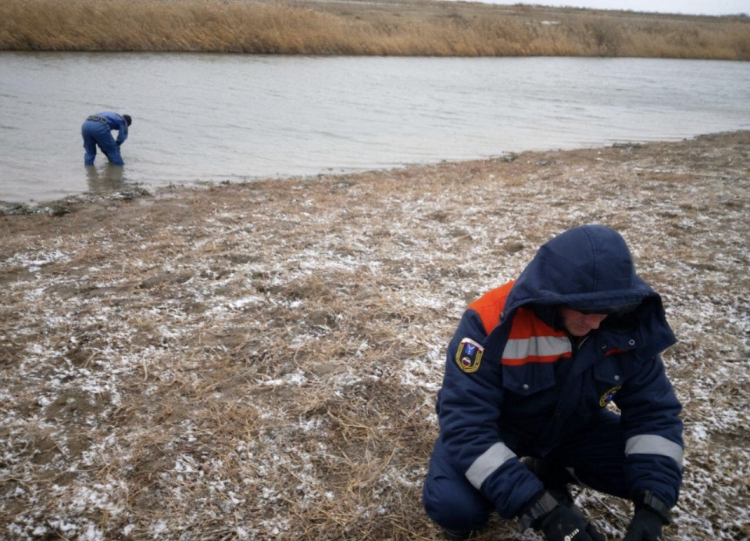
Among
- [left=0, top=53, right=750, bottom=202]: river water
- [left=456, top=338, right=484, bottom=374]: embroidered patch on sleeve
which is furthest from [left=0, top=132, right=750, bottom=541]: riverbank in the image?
→ [left=0, top=53, right=750, bottom=202]: river water

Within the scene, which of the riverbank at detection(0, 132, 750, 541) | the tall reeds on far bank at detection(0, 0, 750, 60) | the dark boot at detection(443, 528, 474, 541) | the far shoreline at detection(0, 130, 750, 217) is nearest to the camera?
the dark boot at detection(443, 528, 474, 541)

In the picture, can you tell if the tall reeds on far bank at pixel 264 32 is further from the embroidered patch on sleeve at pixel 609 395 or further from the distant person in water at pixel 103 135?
the embroidered patch on sleeve at pixel 609 395

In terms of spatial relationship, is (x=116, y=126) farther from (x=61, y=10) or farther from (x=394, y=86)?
(x=61, y=10)

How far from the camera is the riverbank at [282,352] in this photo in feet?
7.63

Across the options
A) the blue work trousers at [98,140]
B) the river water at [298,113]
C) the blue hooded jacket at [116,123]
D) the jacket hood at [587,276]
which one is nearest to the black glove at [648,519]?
the jacket hood at [587,276]

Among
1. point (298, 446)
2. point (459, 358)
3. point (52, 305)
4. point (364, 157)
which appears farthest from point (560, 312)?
point (364, 157)

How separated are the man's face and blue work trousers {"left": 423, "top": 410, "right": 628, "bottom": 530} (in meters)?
0.57

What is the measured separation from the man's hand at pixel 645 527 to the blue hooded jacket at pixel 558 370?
0.08 metres

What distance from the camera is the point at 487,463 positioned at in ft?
6.38

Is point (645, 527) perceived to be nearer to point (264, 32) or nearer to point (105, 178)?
point (105, 178)

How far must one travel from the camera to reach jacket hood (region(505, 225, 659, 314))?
5.97 feet

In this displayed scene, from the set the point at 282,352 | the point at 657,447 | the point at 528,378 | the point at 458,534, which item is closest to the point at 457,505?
the point at 458,534

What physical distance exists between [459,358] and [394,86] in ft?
52.6

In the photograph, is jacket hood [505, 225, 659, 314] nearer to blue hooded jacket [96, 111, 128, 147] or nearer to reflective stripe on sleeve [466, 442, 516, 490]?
reflective stripe on sleeve [466, 442, 516, 490]
